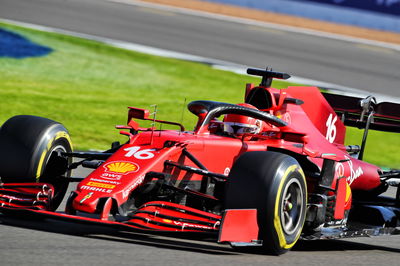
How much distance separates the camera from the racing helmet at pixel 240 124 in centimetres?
784

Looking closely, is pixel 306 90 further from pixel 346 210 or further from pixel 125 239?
pixel 125 239

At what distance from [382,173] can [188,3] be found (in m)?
21.6

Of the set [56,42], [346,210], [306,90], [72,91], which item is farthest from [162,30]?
[346,210]

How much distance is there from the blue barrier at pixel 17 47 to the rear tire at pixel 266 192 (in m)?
13.1

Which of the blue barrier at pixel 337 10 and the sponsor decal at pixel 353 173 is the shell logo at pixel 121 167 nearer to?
the sponsor decal at pixel 353 173

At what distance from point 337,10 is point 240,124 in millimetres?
20990

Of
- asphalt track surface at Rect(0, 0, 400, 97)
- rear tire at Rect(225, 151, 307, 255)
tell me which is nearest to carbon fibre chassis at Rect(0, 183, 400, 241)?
rear tire at Rect(225, 151, 307, 255)

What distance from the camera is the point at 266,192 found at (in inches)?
248

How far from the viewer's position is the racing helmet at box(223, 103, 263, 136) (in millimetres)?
7840

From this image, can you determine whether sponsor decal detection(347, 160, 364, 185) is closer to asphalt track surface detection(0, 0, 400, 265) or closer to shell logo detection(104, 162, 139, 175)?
asphalt track surface detection(0, 0, 400, 265)

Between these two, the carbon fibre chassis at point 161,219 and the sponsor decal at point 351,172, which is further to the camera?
the sponsor decal at point 351,172

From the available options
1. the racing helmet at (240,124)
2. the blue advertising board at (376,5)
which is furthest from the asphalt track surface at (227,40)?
the racing helmet at (240,124)

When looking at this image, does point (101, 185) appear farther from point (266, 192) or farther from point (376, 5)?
point (376, 5)

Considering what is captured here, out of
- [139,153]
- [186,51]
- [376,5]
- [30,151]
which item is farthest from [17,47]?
[376,5]
